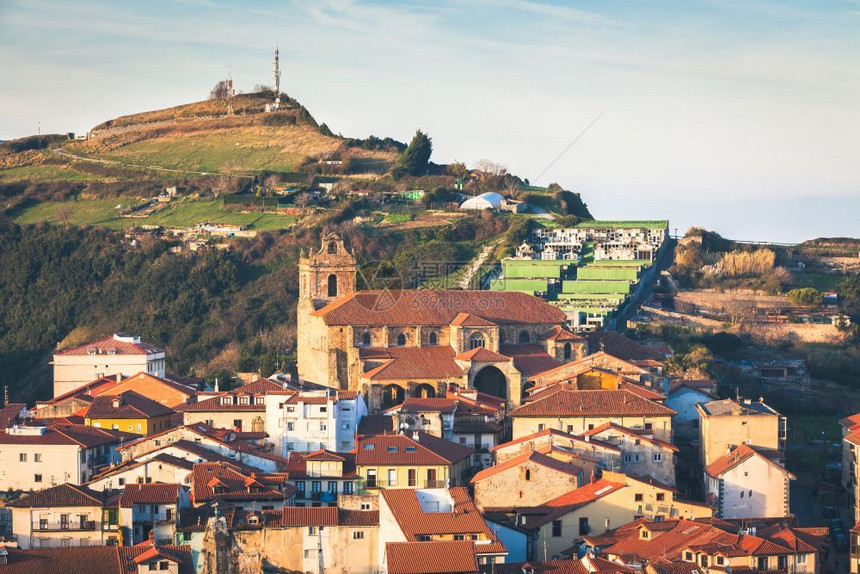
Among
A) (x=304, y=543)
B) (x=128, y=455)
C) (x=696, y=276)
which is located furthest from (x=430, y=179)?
(x=304, y=543)

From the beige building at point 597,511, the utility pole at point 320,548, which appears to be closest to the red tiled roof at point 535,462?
the beige building at point 597,511

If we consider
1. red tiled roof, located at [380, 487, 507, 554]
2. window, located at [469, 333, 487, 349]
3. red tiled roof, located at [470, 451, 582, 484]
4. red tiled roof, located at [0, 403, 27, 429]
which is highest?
window, located at [469, 333, 487, 349]

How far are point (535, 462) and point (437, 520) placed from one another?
599 centimetres

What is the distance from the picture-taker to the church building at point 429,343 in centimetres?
5928

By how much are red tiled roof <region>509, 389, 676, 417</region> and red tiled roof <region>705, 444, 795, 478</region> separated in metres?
2.88

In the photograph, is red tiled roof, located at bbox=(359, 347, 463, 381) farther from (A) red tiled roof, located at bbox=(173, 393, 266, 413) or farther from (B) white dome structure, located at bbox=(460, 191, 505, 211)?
(B) white dome structure, located at bbox=(460, 191, 505, 211)

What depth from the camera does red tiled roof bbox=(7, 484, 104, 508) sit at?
149ft

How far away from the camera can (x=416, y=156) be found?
108500mm

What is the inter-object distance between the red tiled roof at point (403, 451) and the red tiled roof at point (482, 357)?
8746 millimetres

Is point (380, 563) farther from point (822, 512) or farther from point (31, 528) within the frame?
point (822, 512)

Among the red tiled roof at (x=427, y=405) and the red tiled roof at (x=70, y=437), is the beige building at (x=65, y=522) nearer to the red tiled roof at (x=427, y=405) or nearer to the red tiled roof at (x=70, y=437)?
the red tiled roof at (x=70, y=437)

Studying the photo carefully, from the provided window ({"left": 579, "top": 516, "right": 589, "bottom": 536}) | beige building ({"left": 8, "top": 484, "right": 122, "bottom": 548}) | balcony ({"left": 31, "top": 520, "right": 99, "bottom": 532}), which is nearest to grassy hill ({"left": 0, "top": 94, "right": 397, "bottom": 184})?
beige building ({"left": 8, "top": 484, "right": 122, "bottom": 548})

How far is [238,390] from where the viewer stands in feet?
191

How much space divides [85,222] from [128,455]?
56574mm
